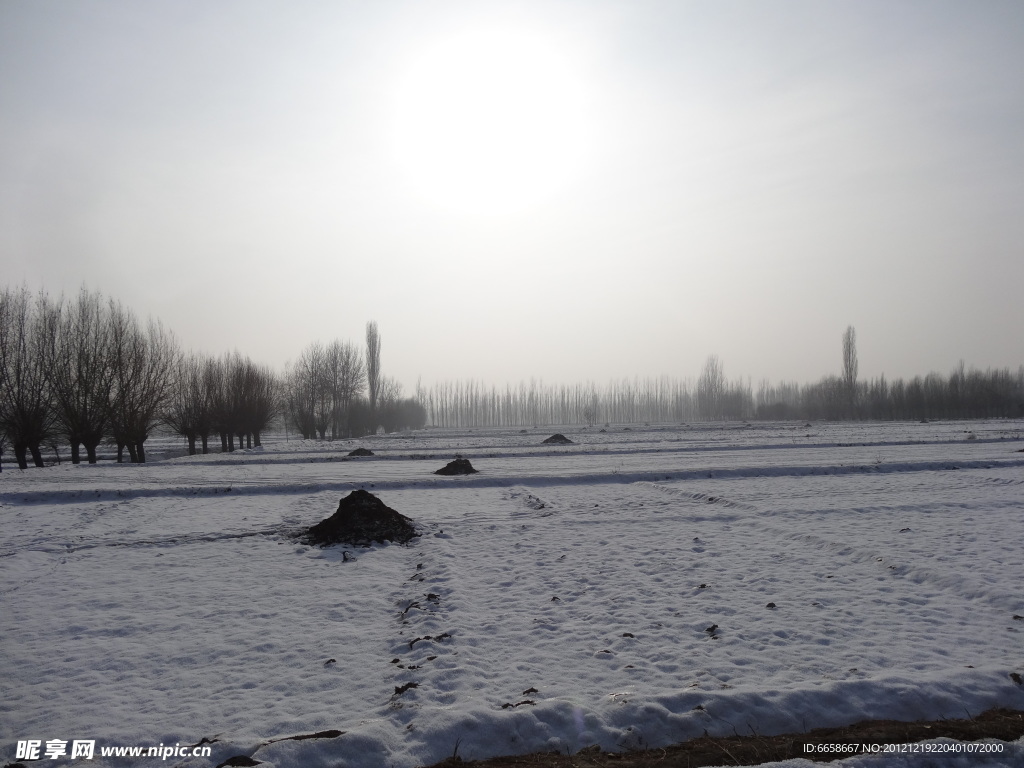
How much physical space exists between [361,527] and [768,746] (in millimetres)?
9078

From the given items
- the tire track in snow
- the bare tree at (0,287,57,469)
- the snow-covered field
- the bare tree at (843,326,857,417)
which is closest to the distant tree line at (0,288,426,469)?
the bare tree at (0,287,57,469)

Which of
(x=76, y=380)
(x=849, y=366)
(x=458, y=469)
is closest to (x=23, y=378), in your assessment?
(x=76, y=380)

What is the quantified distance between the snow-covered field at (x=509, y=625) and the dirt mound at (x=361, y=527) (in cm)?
58

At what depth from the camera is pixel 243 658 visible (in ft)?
20.5

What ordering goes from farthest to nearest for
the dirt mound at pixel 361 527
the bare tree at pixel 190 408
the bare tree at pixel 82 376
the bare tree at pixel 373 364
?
1. the bare tree at pixel 373 364
2. the bare tree at pixel 190 408
3. the bare tree at pixel 82 376
4. the dirt mound at pixel 361 527

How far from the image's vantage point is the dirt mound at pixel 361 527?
1163 cm

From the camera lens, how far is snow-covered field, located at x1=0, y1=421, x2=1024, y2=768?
4.81 m

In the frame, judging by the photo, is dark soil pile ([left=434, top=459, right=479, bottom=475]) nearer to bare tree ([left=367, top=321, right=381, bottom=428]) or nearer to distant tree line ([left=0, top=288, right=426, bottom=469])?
distant tree line ([left=0, top=288, right=426, bottom=469])

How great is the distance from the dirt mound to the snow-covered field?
22.9 inches

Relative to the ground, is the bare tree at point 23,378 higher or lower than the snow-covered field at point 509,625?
higher

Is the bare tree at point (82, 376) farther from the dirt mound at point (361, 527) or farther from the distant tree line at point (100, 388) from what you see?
the dirt mound at point (361, 527)

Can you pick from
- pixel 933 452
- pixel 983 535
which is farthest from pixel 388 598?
pixel 933 452

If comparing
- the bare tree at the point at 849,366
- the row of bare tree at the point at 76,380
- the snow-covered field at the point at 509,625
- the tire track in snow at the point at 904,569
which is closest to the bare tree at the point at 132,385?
the row of bare tree at the point at 76,380

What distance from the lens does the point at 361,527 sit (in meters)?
11.9
